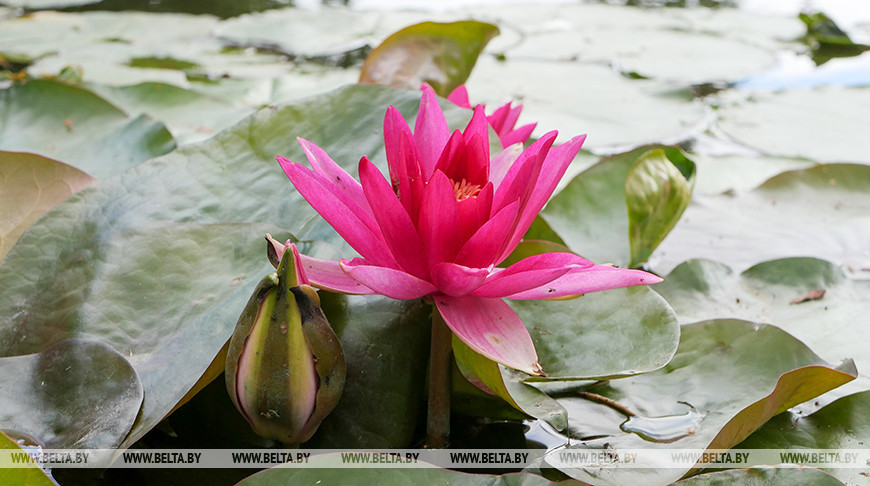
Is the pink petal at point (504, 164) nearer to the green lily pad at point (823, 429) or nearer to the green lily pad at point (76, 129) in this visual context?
the green lily pad at point (823, 429)

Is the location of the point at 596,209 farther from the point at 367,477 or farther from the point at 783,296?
the point at 367,477

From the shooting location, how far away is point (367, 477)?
60cm

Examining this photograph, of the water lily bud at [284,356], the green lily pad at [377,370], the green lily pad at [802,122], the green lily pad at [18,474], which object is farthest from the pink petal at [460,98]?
the green lily pad at [802,122]

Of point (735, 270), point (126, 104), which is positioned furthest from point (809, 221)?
point (126, 104)

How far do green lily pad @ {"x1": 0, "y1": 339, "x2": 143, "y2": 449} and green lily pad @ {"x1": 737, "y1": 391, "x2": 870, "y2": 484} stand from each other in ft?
2.22

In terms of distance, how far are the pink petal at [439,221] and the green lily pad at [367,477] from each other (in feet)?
0.64

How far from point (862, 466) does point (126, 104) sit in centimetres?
161

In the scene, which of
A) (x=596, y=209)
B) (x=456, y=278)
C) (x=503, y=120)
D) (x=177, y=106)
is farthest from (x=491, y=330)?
(x=177, y=106)

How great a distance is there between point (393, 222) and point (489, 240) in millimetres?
93

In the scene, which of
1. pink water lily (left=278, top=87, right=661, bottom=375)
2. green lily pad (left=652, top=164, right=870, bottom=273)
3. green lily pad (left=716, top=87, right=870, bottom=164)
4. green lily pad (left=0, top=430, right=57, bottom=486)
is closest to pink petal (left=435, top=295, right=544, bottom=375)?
pink water lily (left=278, top=87, right=661, bottom=375)

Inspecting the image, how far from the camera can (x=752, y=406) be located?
0.67m

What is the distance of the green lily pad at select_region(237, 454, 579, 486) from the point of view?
1.94ft

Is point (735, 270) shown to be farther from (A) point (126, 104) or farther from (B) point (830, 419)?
(A) point (126, 104)

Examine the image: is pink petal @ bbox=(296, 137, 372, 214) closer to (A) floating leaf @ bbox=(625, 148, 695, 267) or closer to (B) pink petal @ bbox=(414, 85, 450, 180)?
(B) pink petal @ bbox=(414, 85, 450, 180)
